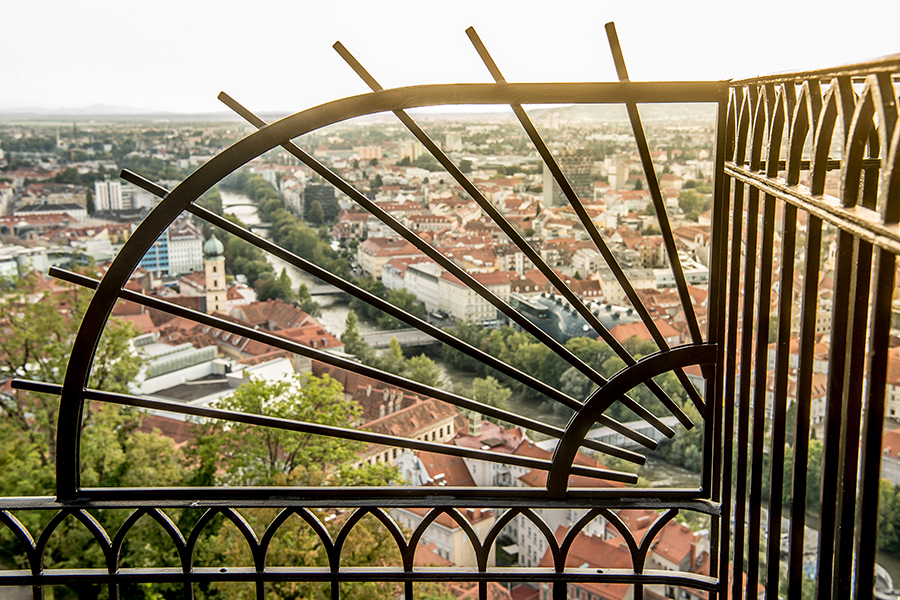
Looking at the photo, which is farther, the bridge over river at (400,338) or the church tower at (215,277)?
the church tower at (215,277)

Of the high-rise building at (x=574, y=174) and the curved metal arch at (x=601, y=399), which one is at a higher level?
the high-rise building at (x=574, y=174)

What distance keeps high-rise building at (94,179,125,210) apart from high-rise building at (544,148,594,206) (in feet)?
35.9

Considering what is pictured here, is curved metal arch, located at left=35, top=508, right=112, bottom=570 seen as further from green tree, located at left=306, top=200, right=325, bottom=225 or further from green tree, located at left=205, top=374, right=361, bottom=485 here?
green tree, located at left=306, top=200, right=325, bottom=225

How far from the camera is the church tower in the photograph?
12.7 meters

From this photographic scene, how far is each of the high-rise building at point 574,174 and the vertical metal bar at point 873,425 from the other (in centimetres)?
439

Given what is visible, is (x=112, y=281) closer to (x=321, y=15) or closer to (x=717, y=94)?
(x=717, y=94)

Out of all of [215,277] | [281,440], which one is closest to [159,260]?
[215,277]

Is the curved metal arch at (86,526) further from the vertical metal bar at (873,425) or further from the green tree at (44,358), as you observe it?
the green tree at (44,358)

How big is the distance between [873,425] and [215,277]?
13144 millimetres

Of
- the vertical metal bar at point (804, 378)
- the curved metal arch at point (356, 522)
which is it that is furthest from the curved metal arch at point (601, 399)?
the vertical metal bar at point (804, 378)

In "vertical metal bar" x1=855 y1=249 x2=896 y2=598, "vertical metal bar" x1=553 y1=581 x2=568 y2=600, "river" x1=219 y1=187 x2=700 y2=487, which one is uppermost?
"vertical metal bar" x1=855 y1=249 x2=896 y2=598

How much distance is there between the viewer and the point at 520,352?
7230 mm

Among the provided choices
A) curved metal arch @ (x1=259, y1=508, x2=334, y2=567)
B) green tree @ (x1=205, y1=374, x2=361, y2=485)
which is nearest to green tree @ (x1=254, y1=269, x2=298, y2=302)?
green tree @ (x1=205, y1=374, x2=361, y2=485)

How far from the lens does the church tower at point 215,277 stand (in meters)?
12.7
